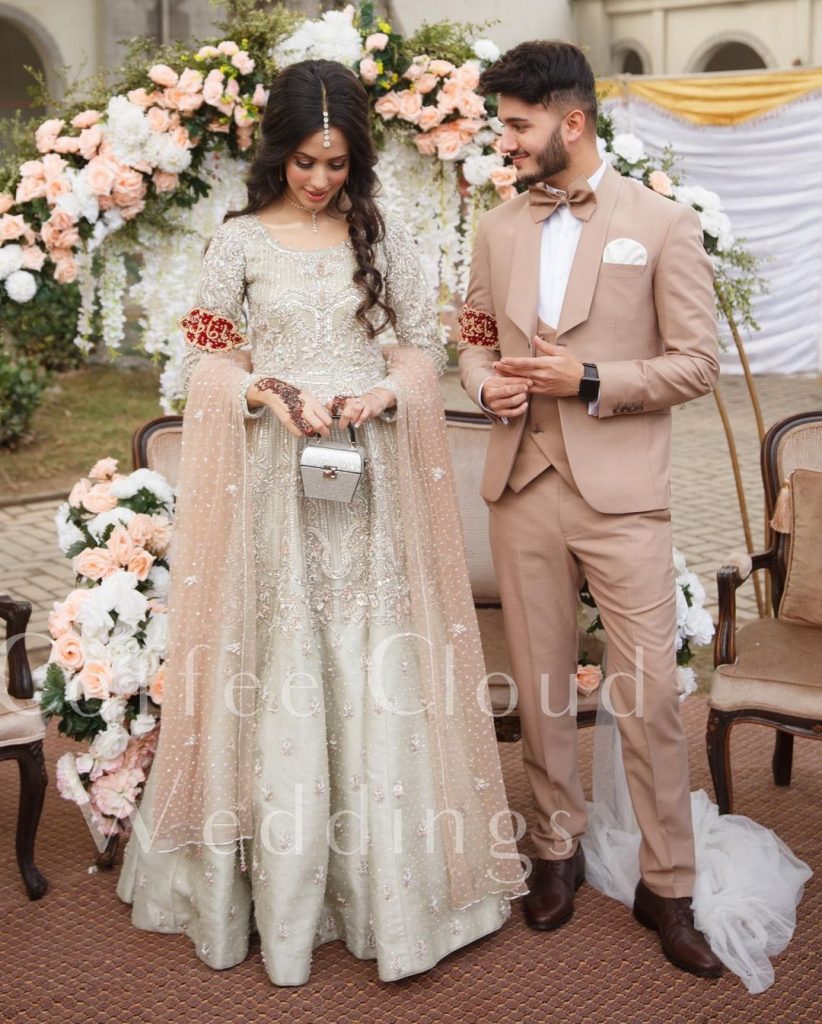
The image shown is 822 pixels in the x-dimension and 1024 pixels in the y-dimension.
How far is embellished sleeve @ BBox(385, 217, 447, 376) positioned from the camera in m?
3.31

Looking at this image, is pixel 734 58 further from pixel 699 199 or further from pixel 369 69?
pixel 369 69

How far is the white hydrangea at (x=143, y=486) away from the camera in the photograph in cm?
398

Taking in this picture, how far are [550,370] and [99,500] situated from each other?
5.14 feet

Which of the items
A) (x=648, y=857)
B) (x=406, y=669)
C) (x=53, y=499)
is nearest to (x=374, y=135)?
(x=406, y=669)

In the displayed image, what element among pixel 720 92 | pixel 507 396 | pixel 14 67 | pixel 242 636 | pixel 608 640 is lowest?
pixel 608 640

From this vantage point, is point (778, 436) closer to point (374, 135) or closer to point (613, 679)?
point (613, 679)

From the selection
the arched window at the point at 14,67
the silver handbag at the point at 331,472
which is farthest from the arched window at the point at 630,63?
the silver handbag at the point at 331,472

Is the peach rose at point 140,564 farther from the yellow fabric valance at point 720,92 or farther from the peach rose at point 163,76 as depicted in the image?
the yellow fabric valance at point 720,92

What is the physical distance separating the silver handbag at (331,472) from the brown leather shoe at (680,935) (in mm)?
1320

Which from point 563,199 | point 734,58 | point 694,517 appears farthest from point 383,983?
point 734,58

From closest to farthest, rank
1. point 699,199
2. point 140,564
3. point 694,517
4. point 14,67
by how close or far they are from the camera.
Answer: point 140,564 → point 699,199 → point 694,517 → point 14,67

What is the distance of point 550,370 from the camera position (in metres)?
3.11

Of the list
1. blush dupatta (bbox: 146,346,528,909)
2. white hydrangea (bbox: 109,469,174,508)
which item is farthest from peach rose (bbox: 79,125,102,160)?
blush dupatta (bbox: 146,346,528,909)

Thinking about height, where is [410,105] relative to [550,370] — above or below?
above
